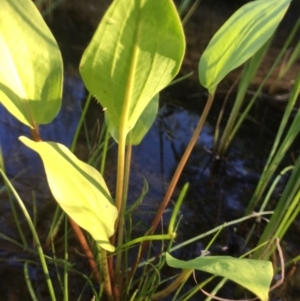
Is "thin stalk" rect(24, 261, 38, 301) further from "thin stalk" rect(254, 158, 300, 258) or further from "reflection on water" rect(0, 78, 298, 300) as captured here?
"thin stalk" rect(254, 158, 300, 258)

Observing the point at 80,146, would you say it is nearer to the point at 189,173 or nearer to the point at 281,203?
the point at 189,173

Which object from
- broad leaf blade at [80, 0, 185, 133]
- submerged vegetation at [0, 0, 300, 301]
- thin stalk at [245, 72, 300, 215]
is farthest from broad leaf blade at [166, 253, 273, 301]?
thin stalk at [245, 72, 300, 215]

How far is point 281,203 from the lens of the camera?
44 cm

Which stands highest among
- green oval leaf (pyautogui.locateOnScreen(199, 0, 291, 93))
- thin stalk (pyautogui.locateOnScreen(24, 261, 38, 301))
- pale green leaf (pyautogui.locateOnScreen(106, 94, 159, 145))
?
green oval leaf (pyautogui.locateOnScreen(199, 0, 291, 93))

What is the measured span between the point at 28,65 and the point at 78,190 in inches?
3.7

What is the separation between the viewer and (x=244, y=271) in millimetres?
238

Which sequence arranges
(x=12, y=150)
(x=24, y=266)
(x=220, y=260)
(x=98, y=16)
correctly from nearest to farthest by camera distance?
(x=220, y=260), (x=24, y=266), (x=12, y=150), (x=98, y=16)

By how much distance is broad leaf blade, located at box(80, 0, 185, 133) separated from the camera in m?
0.25

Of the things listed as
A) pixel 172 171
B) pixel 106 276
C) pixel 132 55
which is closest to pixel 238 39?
pixel 132 55

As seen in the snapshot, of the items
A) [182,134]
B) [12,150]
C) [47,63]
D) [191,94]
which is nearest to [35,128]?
[47,63]

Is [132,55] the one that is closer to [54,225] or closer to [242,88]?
[54,225]

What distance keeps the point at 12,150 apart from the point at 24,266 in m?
0.22

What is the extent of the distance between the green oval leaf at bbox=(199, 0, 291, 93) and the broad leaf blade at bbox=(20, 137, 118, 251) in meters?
0.12

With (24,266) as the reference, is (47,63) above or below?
above
